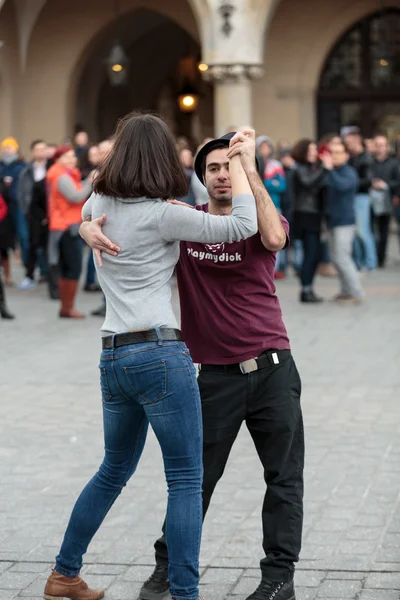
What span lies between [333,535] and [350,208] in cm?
806

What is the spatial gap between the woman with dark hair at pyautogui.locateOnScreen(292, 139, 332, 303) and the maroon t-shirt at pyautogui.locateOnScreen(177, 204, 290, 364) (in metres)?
8.62

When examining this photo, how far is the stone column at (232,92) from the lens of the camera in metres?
20.5

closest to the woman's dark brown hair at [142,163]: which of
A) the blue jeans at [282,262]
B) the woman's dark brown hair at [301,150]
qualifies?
the woman's dark brown hair at [301,150]

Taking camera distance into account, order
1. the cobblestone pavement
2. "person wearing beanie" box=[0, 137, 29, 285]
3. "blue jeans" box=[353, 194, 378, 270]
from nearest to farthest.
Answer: the cobblestone pavement → "person wearing beanie" box=[0, 137, 29, 285] → "blue jeans" box=[353, 194, 378, 270]

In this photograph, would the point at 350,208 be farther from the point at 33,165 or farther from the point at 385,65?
the point at 385,65

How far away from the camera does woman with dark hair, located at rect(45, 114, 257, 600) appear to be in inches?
157

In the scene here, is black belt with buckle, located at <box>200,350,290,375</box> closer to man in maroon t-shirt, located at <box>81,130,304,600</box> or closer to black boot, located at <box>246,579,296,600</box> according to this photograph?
man in maroon t-shirt, located at <box>81,130,304,600</box>

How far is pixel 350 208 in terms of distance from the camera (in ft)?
42.6

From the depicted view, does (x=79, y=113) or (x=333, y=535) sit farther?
(x=79, y=113)

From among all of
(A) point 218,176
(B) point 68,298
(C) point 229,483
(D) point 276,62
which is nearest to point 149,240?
(A) point 218,176

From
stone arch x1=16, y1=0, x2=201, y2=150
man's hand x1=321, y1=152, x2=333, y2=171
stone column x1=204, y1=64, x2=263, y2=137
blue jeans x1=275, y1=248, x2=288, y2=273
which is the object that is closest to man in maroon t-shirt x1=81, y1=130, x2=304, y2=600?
man's hand x1=321, y1=152, x2=333, y2=171

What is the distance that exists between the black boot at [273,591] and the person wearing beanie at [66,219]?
26.1ft

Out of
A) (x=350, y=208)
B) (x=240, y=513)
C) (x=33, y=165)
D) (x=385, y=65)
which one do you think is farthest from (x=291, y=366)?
(x=385, y=65)

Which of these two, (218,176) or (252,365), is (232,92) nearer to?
(218,176)
